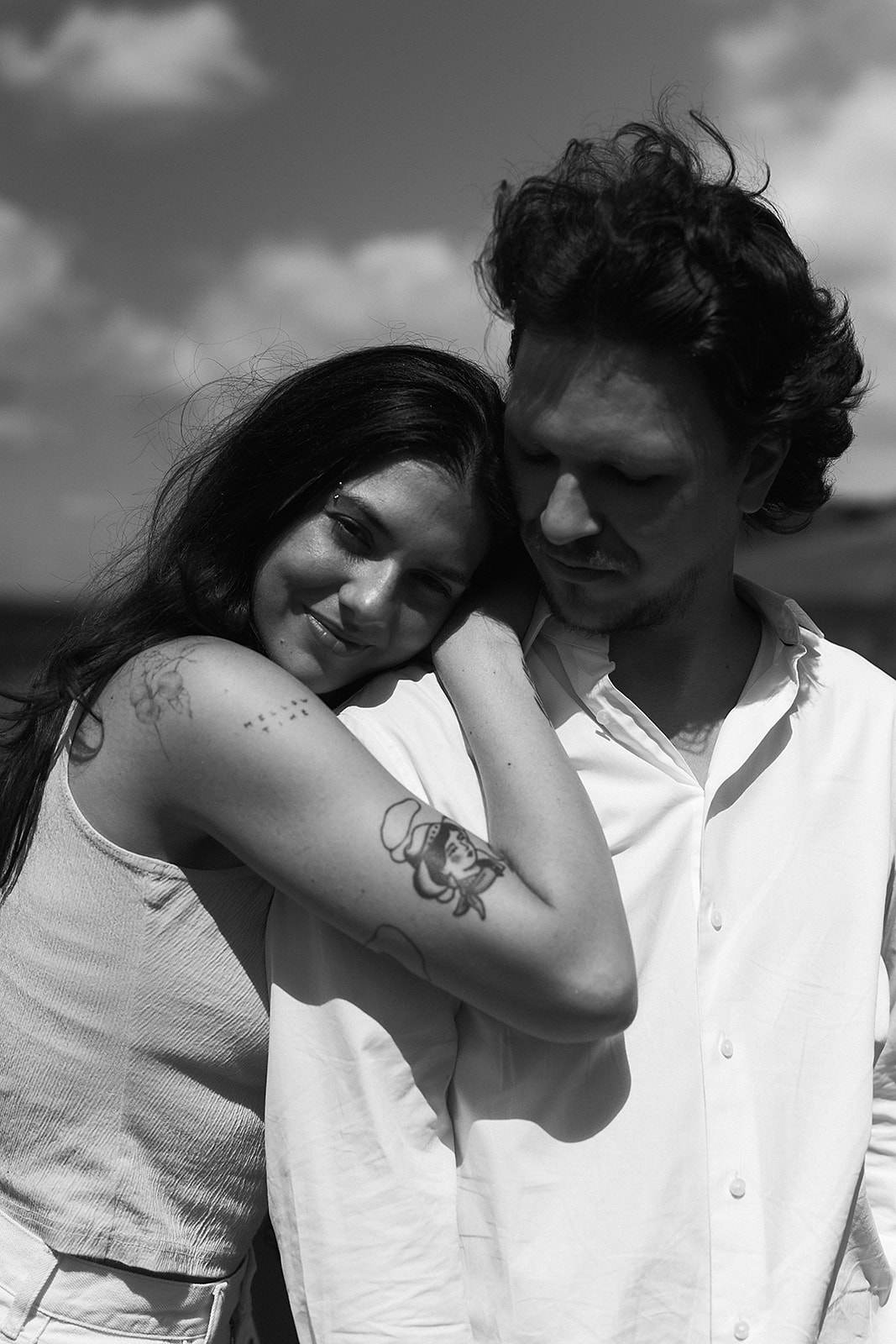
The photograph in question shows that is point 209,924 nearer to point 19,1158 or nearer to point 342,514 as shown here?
point 19,1158

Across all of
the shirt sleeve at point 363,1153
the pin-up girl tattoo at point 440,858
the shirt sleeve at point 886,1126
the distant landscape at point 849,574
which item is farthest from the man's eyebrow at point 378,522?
A: the distant landscape at point 849,574

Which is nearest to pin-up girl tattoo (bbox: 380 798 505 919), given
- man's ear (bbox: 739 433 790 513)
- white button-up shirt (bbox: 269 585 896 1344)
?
Answer: white button-up shirt (bbox: 269 585 896 1344)

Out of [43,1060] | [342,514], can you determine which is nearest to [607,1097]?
[43,1060]

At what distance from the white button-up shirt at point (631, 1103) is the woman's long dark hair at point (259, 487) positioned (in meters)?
0.40

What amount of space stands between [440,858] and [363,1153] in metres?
0.44

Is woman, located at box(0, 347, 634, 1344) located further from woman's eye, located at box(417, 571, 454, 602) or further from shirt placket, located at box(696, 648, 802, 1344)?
shirt placket, located at box(696, 648, 802, 1344)

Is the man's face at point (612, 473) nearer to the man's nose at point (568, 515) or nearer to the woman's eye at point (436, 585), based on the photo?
the man's nose at point (568, 515)

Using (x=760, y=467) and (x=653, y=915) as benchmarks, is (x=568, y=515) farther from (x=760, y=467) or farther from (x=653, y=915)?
(x=653, y=915)

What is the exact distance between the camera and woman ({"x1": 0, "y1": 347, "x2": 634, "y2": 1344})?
1.72 meters

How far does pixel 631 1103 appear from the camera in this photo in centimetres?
177

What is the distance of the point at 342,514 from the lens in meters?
2.13

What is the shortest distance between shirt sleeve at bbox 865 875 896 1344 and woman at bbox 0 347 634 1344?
71 cm

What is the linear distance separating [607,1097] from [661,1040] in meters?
0.12

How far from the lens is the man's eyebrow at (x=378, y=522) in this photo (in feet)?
6.92
